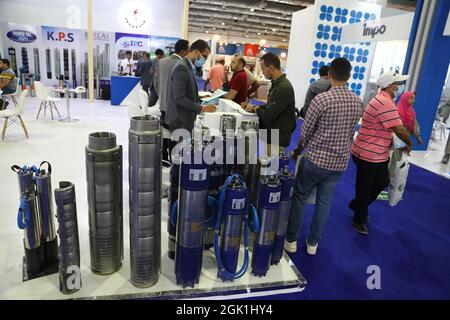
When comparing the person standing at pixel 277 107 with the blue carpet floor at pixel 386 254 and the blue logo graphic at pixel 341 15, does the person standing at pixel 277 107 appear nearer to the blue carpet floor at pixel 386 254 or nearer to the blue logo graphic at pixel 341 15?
the blue carpet floor at pixel 386 254

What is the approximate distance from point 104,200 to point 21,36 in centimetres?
996

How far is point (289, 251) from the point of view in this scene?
2.63 meters

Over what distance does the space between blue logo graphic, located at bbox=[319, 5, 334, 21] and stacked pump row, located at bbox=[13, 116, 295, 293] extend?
8078 millimetres

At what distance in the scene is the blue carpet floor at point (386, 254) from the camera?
7.53 feet

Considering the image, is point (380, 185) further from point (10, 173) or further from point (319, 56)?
point (319, 56)

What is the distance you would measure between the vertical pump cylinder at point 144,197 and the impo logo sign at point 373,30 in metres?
7.08

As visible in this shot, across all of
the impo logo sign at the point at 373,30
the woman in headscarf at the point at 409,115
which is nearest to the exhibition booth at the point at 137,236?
the woman in headscarf at the point at 409,115

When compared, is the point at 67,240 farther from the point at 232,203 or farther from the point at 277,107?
the point at 277,107

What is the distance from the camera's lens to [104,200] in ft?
6.30

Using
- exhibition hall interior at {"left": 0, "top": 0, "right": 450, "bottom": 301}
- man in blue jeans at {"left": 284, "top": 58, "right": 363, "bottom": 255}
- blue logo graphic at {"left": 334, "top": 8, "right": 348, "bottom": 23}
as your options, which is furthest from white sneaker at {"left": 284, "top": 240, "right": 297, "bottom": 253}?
blue logo graphic at {"left": 334, "top": 8, "right": 348, "bottom": 23}

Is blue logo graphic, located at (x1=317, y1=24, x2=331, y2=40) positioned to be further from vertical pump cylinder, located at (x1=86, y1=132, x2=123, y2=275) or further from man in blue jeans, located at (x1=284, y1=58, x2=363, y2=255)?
vertical pump cylinder, located at (x1=86, y1=132, x2=123, y2=275)

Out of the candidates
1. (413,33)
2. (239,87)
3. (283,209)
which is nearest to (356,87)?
(413,33)

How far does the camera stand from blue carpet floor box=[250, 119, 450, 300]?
2295 millimetres
